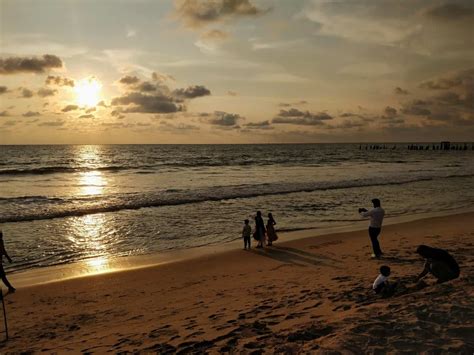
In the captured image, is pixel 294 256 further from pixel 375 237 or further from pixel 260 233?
pixel 375 237

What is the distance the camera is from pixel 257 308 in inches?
311

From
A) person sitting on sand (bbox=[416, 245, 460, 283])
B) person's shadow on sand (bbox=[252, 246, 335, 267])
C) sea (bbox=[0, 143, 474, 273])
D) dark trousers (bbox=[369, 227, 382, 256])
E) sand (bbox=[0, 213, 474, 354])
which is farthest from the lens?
sea (bbox=[0, 143, 474, 273])

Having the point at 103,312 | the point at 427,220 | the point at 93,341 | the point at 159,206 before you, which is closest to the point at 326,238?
the point at 427,220

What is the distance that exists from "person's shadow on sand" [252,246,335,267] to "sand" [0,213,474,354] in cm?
3

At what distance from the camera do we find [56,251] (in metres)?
14.4

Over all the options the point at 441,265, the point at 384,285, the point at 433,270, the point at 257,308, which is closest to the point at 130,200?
the point at 257,308

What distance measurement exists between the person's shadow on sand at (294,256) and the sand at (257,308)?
0.11 ft

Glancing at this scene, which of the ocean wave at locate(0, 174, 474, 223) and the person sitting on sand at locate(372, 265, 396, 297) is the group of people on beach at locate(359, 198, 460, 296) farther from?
the ocean wave at locate(0, 174, 474, 223)

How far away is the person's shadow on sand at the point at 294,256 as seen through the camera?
38.9 ft

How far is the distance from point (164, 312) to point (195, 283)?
7.36 ft

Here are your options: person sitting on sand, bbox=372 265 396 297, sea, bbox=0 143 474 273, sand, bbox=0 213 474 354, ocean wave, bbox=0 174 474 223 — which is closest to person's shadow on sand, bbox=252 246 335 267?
sand, bbox=0 213 474 354

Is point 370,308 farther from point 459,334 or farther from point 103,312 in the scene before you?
point 103,312

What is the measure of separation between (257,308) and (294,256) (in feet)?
16.9

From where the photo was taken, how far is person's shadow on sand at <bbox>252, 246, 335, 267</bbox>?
11.9m
